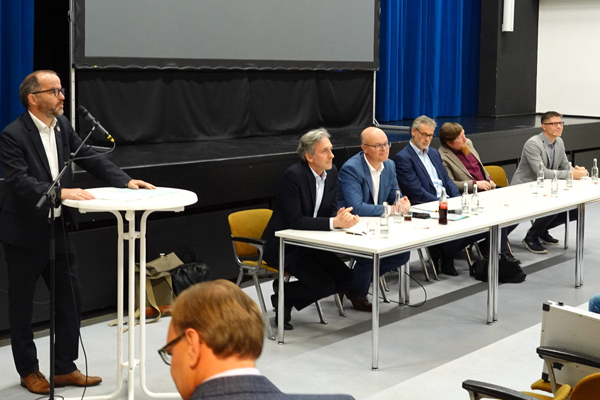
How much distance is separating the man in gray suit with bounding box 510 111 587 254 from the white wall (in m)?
4.66

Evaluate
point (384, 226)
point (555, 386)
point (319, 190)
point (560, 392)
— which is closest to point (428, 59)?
point (319, 190)

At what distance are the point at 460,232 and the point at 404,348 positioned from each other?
709 mm

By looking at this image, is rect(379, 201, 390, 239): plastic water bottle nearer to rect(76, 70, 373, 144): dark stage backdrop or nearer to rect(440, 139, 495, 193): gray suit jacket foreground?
rect(440, 139, 495, 193): gray suit jacket foreground

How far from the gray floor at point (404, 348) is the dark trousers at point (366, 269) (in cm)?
18

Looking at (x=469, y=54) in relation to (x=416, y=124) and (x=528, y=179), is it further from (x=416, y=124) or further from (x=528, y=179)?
(x=416, y=124)

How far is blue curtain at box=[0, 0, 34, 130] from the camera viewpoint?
541 centimetres

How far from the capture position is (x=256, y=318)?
138cm

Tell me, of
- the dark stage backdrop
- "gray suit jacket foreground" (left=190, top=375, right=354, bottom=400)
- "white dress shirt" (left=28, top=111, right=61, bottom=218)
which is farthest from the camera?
the dark stage backdrop

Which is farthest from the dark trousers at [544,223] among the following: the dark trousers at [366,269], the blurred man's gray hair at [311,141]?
the blurred man's gray hair at [311,141]

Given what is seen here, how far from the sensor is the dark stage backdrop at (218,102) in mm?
6094

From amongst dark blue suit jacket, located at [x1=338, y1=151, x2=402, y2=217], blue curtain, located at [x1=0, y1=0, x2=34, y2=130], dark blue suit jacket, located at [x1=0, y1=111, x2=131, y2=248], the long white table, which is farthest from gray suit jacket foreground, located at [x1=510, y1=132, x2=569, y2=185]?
blue curtain, located at [x1=0, y1=0, x2=34, y2=130]

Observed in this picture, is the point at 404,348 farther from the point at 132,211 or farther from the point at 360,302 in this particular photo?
the point at 132,211

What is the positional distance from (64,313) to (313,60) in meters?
4.58

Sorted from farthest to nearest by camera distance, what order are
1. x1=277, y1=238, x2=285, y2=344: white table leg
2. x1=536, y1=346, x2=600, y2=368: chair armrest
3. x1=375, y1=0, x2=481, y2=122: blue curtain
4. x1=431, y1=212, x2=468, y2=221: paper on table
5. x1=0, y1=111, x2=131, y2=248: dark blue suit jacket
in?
x1=375, y1=0, x2=481, y2=122: blue curtain < x1=431, y1=212, x2=468, y2=221: paper on table < x1=277, y1=238, x2=285, y2=344: white table leg < x1=0, y1=111, x2=131, y2=248: dark blue suit jacket < x1=536, y1=346, x2=600, y2=368: chair armrest
